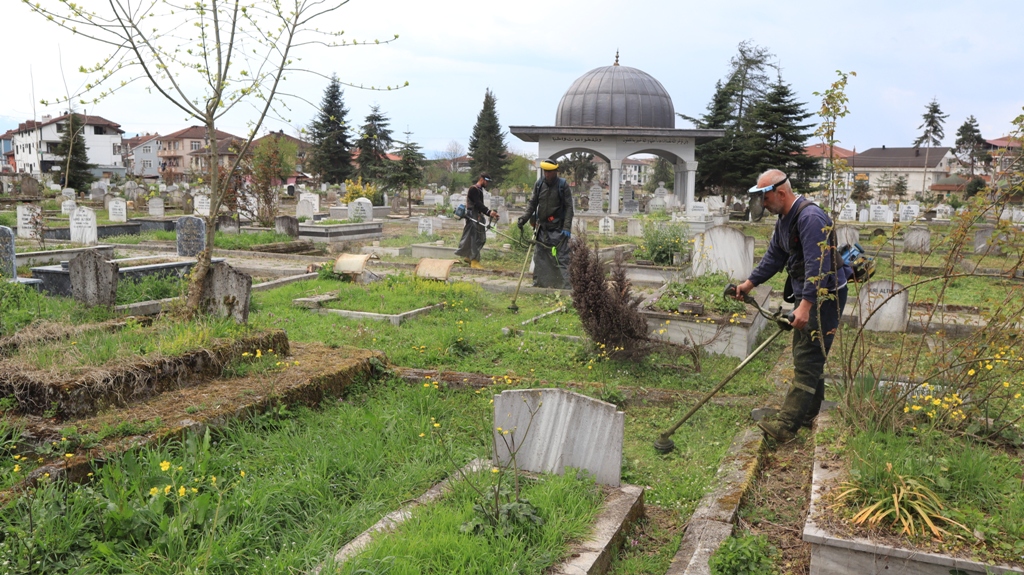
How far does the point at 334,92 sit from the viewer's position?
5650 cm

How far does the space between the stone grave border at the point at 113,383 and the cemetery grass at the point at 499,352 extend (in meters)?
0.91

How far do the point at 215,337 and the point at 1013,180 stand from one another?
16.7 feet

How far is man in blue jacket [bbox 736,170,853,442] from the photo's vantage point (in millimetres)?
4484

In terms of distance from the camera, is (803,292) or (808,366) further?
(808,366)

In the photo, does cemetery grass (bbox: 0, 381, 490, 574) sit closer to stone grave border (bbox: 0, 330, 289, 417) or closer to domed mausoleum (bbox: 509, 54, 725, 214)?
stone grave border (bbox: 0, 330, 289, 417)

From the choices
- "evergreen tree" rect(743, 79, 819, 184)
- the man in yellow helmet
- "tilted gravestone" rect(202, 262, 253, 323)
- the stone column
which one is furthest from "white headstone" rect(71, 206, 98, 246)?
"evergreen tree" rect(743, 79, 819, 184)

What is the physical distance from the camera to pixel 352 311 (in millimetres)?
8625

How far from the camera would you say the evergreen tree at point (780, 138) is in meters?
34.9

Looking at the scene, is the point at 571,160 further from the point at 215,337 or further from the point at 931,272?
the point at 215,337

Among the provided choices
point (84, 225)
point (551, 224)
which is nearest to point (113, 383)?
point (551, 224)

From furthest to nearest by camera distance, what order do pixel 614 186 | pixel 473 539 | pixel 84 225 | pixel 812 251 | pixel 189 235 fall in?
1. pixel 614 186
2. pixel 84 225
3. pixel 189 235
4. pixel 812 251
5. pixel 473 539

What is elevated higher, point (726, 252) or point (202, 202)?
point (202, 202)

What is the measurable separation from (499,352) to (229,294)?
8.21ft

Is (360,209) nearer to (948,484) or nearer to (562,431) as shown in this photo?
(562,431)
